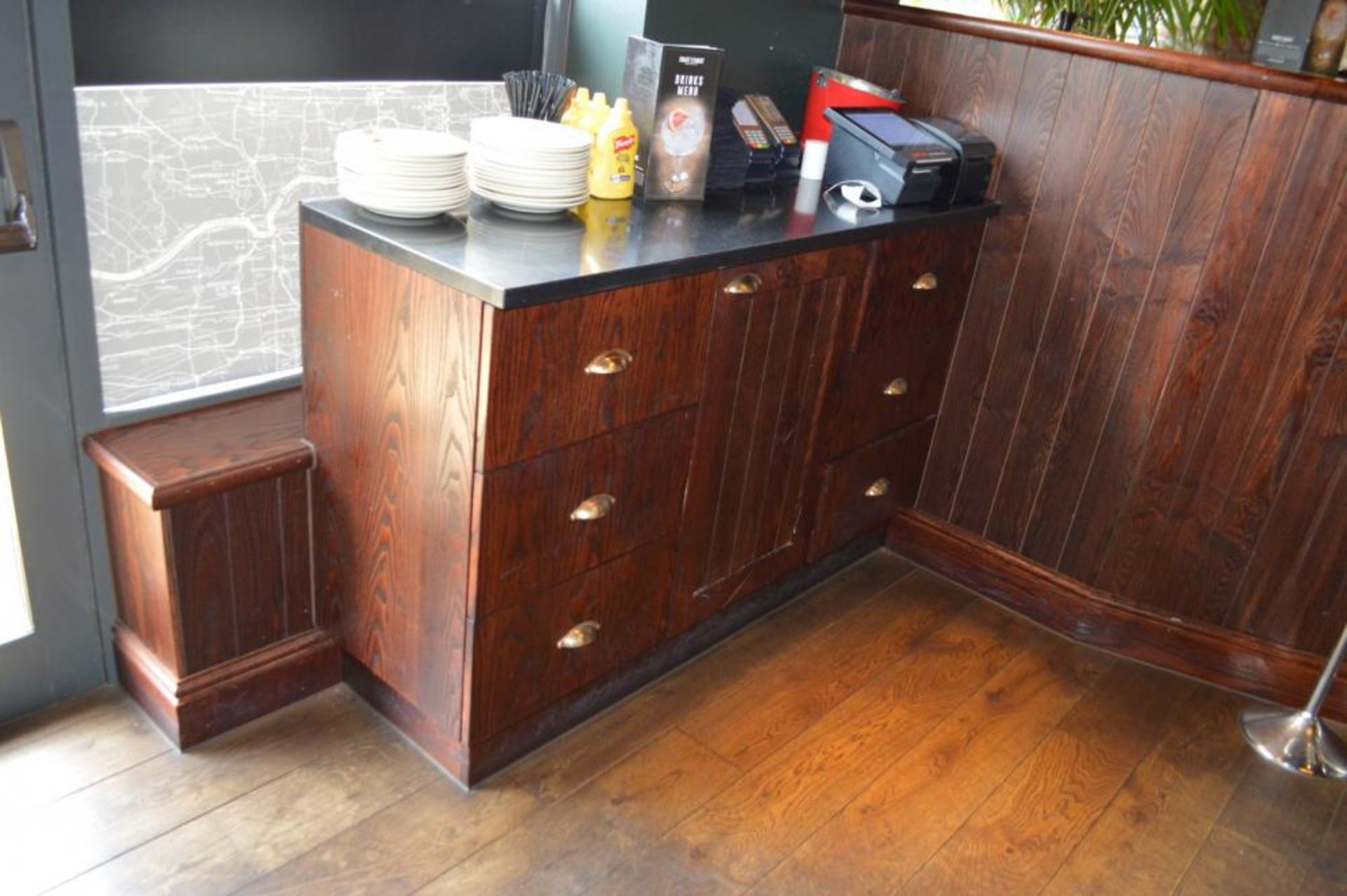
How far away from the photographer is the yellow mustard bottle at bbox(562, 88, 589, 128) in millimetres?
1924

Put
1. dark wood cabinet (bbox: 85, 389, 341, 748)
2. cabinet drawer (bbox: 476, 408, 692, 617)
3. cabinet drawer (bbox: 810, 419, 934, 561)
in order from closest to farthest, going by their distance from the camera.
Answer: cabinet drawer (bbox: 476, 408, 692, 617) → dark wood cabinet (bbox: 85, 389, 341, 748) → cabinet drawer (bbox: 810, 419, 934, 561)

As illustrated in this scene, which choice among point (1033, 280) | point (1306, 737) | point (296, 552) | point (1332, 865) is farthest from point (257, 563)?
point (1306, 737)

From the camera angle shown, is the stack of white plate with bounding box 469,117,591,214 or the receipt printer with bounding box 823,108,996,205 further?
the receipt printer with bounding box 823,108,996,205

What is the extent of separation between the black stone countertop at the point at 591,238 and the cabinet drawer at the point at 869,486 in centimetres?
55

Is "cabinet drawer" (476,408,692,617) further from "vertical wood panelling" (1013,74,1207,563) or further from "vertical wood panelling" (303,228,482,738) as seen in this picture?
"vertical wood panelling" (1013,74,1207,563)

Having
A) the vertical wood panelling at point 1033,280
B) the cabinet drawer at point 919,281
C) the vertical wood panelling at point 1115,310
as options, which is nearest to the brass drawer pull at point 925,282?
the cabinet drawer at point 919,281

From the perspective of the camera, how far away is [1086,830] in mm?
Answer: 1877

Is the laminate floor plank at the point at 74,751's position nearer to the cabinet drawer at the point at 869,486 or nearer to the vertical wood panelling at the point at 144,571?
the vertical wood panelling at the point at 144,571

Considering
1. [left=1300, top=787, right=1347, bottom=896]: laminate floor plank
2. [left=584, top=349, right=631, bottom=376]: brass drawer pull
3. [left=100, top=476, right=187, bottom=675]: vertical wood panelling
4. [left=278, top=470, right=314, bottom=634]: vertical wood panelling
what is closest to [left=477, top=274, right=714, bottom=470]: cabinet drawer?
[left=584, top=349, right=631, bottom=376]: brass drawer pull

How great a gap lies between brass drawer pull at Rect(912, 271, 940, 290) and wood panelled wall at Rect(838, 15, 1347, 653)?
7.9 inches

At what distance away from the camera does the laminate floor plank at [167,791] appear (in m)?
1.57

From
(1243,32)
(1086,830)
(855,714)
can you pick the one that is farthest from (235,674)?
(1243,32)

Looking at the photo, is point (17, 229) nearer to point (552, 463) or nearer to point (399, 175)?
point (399, 175)

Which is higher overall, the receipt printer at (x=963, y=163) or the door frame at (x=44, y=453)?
the receipt printer at (x=963, y=163)
